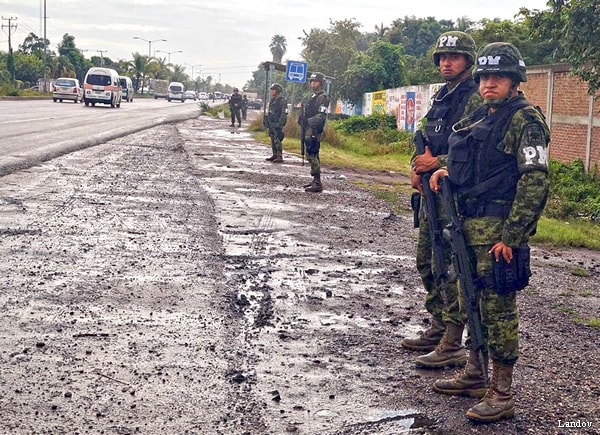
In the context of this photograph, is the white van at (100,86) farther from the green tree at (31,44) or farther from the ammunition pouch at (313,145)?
the green tree at (31,44)

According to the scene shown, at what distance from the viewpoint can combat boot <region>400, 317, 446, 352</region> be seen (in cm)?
497

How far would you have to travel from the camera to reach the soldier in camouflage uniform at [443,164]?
469cm

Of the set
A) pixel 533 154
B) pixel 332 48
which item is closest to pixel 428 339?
pixel 533 154

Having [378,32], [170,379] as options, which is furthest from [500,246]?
[378,32]

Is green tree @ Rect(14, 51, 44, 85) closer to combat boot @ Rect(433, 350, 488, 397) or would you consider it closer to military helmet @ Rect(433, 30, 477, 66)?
military helmet @ Rect(433, 30, 477, 66)

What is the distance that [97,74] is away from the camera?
43.8 meters

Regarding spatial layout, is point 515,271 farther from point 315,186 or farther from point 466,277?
point 315,186

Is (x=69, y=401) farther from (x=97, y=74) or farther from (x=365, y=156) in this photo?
(x=97, y=74)

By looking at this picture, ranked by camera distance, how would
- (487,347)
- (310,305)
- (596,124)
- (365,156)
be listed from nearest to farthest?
(487,347) < (310,305) < (596,124) < (365,156)

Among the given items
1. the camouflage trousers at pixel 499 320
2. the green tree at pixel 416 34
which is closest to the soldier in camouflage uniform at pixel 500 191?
the camouflage trousers at pixel 499 320

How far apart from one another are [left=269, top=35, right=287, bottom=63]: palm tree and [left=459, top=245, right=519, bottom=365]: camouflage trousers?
15808 centimetres

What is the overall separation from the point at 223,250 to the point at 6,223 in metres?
2.27

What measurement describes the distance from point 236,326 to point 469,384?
1618 millimetres

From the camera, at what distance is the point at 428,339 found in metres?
4.98
